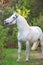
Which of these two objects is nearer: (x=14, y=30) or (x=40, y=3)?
(x=14, y=30)

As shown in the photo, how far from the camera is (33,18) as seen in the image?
45.8 ft

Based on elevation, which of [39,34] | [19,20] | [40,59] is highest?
[19,20]

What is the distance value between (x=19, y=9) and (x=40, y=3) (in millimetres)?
1073

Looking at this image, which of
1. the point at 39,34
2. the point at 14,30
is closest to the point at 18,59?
the point at 39,34

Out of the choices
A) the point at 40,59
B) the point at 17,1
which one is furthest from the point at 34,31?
the point at 17,1

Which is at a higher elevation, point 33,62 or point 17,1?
point 17,1

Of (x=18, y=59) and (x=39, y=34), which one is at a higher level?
(x=39, y=34)

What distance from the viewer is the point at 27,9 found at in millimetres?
14617

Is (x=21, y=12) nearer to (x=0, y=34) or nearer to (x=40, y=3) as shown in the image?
(x=40, y=3)

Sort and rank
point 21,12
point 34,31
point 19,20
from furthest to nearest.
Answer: point 21,12 → point 34,31 → point 19,20

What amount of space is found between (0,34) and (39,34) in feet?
4.26

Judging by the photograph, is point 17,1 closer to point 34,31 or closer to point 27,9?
point 27,9

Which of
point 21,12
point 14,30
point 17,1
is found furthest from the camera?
point 17,1

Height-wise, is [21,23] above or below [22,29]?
above
